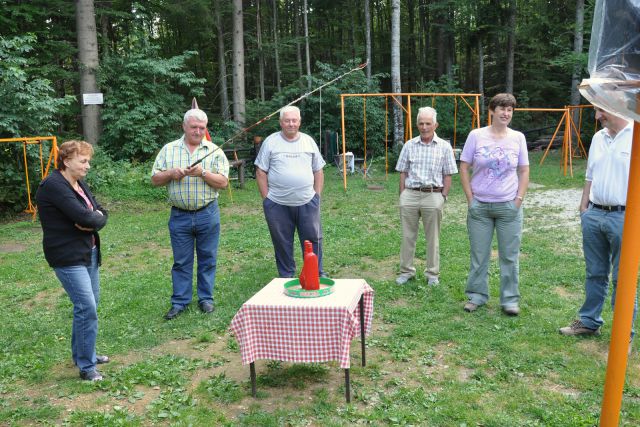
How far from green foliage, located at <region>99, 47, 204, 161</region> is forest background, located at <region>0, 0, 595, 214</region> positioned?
0.10 feet

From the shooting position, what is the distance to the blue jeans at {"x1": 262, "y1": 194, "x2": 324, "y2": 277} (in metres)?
4.97

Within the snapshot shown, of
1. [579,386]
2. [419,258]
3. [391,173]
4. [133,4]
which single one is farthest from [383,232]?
[133,4]

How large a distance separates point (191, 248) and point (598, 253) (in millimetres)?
3159

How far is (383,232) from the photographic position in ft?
26.0

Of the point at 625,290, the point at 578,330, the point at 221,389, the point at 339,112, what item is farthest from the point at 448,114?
the point at 625,290

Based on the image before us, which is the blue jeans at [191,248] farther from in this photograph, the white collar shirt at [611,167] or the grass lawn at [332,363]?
the white collar shirt at [611,167]

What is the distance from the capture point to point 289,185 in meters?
4.88

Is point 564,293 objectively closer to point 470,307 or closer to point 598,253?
point 470,307

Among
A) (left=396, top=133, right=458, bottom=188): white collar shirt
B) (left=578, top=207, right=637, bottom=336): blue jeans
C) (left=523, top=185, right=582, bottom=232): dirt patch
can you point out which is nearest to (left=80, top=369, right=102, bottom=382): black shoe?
(left=396, top=133, right=458, bottom=188): white collar shirt

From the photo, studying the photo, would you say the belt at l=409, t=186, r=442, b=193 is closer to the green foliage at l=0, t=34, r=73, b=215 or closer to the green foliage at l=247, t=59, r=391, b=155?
the green foliage at l=0, t=34, r=73, b=215

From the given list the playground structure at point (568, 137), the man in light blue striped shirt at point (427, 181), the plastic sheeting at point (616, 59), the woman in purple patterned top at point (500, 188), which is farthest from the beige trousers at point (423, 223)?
the playground structure at point (568, 137)

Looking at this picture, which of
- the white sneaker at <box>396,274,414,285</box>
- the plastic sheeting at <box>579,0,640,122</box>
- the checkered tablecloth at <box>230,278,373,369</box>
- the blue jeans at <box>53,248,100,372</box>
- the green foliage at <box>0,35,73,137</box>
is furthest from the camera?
the green foliage at <box>0,35,73,137</box>

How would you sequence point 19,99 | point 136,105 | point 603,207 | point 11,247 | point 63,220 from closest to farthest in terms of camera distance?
1. point 63,220
2. point 603,207
3. point 11,247
4. point 19,99
5. point 136,105

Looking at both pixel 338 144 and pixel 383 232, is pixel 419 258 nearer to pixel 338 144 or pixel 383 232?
pixel 383 232
